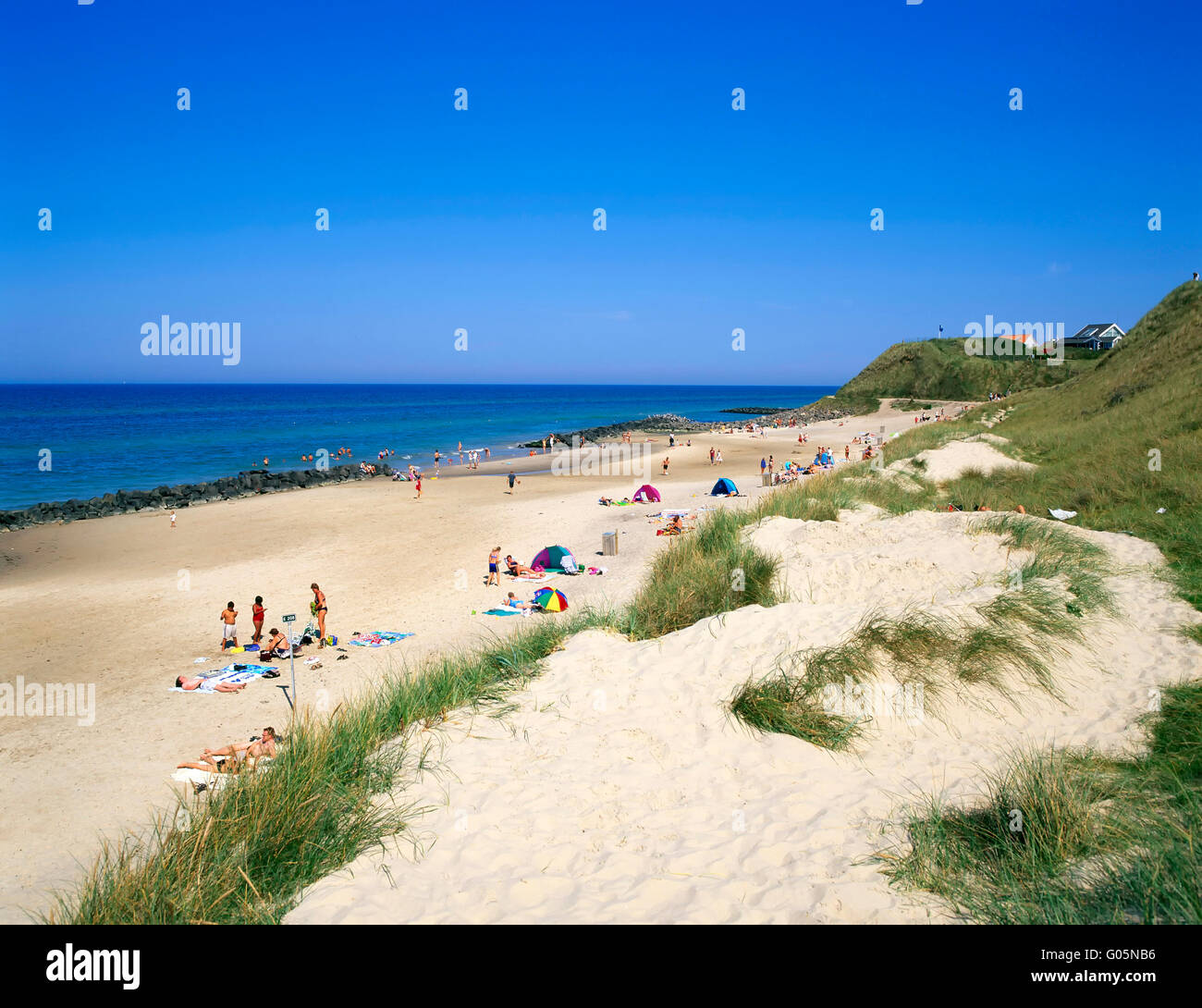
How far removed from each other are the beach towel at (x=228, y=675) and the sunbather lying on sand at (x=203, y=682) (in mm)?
32

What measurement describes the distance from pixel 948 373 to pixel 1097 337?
19772 mm

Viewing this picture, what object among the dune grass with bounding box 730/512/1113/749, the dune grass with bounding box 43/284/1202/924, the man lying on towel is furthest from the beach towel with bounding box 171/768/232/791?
the dune grass with bounding box 730/512/1113/749

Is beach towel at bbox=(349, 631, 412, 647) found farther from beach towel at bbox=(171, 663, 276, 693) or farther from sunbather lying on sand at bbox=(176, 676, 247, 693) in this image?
sunbather lying on sand at bbox=(176, 676, 247, 693)

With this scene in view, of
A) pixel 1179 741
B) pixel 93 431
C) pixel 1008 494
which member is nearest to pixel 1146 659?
pixel 1179 741

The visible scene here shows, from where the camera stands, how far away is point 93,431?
222ft

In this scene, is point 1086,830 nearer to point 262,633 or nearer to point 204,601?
point 262,633

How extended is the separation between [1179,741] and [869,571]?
449cm

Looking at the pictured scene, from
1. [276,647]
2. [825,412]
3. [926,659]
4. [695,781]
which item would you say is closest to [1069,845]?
[695,781]

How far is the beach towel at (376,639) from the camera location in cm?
1267

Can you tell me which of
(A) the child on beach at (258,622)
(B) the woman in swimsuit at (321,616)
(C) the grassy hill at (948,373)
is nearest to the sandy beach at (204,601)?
(B) the woman in swimsuit at (321,616)

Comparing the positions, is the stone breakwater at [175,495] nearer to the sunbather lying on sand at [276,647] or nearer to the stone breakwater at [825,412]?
the sunbather lying on sand at [276,647]

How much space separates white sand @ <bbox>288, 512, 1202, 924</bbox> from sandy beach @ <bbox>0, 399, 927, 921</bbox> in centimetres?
343
